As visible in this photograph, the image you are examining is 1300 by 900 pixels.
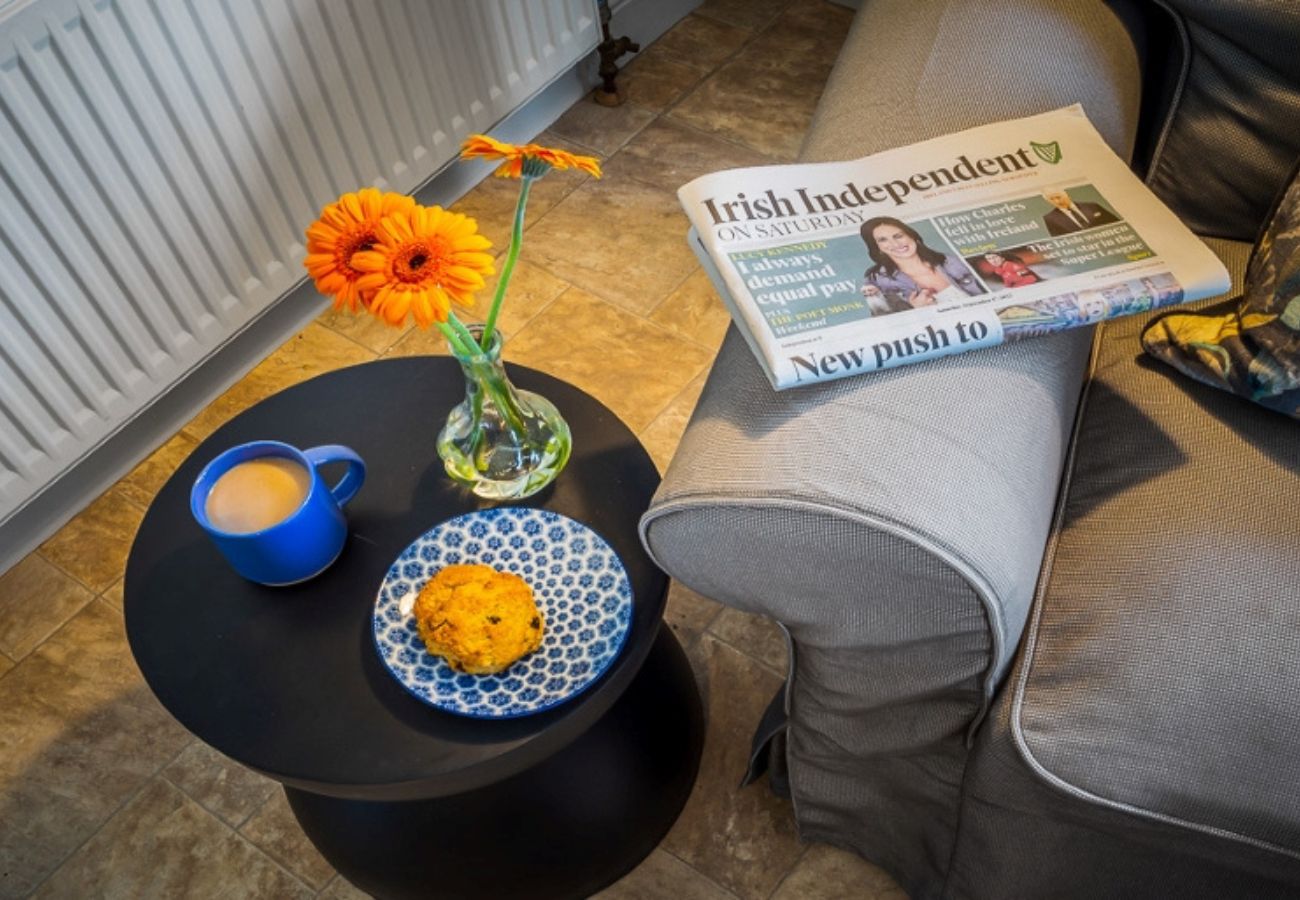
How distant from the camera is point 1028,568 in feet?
2.77

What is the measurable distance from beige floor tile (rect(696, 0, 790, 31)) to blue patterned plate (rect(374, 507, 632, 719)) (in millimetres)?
1463

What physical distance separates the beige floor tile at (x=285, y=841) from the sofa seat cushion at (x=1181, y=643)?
2.56ft

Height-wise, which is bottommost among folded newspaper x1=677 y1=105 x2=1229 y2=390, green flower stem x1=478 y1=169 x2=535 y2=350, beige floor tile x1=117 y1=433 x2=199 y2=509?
beige floor tile x1=117 y1=433 x2=199 y2=509

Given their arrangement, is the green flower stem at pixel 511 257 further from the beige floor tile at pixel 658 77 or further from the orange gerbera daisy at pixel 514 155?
the beige floor tile at pixel 658 77

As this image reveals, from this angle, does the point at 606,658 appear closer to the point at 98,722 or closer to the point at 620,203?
the point at 98,722

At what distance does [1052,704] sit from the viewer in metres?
0.85

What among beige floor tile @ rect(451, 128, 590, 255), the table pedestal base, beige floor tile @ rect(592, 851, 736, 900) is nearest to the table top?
the table pedestal base

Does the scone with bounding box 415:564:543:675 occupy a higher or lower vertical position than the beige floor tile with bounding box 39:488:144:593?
higher

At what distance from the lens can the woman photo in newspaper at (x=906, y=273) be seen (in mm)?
895

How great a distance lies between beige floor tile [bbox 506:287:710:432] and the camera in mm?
1625

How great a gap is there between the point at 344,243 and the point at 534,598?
1.04 ft

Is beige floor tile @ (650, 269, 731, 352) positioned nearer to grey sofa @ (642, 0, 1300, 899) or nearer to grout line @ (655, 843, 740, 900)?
grey sofa @ (642, 0, 1300, 899)

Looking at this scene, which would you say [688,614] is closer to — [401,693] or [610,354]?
[610,354]

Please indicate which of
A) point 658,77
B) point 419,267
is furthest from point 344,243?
point 658,77
